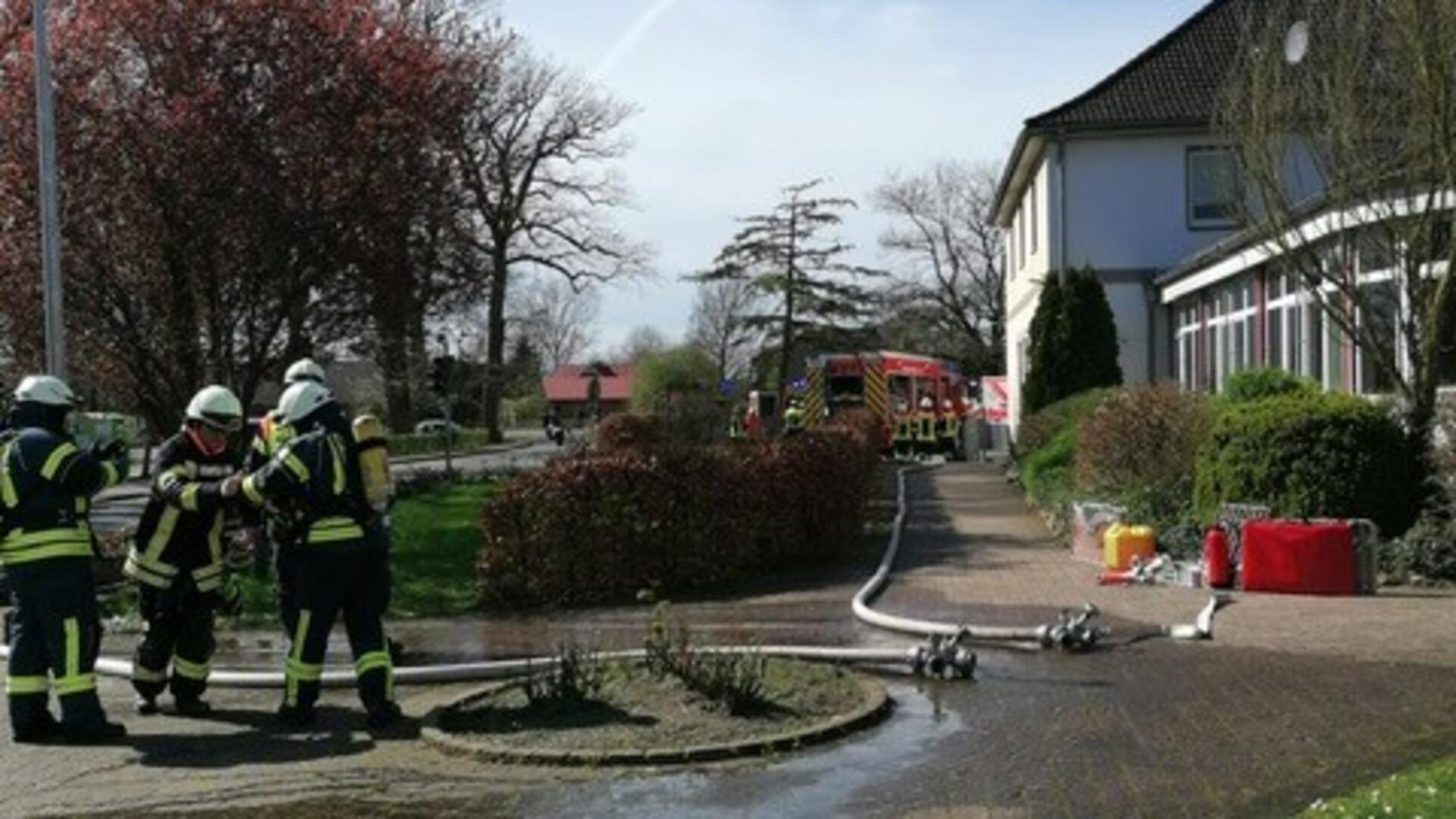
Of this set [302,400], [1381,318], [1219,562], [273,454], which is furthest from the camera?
[1381,318]

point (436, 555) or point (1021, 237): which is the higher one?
point (1021, 237)

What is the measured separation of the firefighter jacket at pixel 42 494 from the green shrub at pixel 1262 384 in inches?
481

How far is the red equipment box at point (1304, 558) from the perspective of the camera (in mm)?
12992

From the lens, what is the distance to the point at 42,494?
360 inches

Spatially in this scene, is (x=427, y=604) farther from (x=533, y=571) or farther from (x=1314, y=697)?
(x=1314, y=697)

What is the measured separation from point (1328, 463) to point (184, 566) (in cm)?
958

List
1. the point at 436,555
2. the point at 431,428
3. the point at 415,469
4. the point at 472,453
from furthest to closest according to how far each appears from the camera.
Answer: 1. the point at 431,428
2. the point at 472,453
3. the point at 415,469
4. the point at 436,555

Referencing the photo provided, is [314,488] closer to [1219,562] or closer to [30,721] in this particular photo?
[30,721]

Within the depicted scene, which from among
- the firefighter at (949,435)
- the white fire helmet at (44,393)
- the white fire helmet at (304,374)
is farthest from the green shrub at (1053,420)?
the white fire helmet at (44,393)

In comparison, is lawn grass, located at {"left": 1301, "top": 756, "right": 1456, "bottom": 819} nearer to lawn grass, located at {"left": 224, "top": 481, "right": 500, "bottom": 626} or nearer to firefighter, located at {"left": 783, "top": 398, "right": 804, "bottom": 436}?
lawn grass, located at {"left": 224, "top": 481, "right": 500, "bottom": 626}

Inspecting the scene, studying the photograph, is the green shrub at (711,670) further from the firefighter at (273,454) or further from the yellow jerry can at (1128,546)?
the yellow jerry can at (1128,546)

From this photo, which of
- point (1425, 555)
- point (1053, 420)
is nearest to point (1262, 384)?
point (1425, 555)

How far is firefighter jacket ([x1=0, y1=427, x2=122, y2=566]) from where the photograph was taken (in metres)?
9.10

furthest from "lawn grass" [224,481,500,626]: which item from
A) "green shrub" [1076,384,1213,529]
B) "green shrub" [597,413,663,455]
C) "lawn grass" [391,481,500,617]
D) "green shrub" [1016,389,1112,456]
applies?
"green shrub" [1016,389,1112,456]
